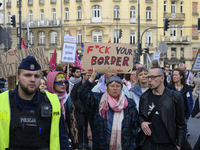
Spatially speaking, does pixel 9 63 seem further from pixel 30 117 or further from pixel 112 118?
pixel 30 117

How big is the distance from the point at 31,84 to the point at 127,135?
1811 millimetres

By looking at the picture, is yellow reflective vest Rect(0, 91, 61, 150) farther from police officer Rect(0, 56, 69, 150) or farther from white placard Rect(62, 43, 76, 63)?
white placard Rect(62, 43, 76, 63)

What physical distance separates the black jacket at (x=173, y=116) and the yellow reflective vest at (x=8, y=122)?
1656mm

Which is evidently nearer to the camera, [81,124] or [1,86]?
[1,86]

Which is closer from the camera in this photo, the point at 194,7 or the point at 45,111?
the point at 45,111

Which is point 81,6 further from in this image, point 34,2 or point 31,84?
point 31,84

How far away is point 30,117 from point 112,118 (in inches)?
68.1

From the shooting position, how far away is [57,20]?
46.9 m

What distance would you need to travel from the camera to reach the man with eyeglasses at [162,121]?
425cm

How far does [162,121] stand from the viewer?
429cm

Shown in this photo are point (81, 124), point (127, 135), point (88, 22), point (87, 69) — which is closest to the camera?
point (127, 135)

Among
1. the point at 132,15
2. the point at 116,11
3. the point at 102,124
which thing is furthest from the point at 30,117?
the point at 132,15

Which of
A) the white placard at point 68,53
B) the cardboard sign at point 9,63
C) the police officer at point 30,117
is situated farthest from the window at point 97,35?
the police officer at point 30,117

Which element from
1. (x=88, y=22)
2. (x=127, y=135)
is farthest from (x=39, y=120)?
(x=88, y=22)
